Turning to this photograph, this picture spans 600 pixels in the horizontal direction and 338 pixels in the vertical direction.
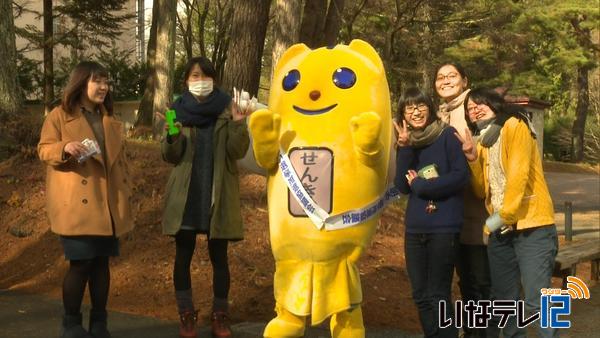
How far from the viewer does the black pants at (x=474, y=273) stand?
5387mm

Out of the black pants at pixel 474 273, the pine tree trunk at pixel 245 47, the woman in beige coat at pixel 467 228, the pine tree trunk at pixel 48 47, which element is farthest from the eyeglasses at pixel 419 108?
the pine tree trunk at pixel 48 47

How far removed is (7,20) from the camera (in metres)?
10.1

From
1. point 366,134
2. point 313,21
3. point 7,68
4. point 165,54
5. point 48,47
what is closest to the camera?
point 366,134

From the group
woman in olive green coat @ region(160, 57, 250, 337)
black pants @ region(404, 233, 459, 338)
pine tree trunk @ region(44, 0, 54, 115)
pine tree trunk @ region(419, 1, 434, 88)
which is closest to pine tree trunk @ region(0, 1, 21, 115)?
woman in olive green coat @ region(160, 57, 250, 337)

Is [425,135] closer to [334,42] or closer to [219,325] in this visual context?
[219,325]

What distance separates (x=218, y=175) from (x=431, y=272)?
1563mm

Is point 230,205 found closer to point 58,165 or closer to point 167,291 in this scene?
point 58,165

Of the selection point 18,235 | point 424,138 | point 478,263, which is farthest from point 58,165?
point 18,235

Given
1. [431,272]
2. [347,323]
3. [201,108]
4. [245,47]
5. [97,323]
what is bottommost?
[97,323]

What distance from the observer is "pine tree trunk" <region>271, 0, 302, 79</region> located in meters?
9.23

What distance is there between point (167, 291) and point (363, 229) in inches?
112

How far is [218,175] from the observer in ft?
17.5

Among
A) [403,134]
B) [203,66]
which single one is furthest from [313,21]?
[403,134]

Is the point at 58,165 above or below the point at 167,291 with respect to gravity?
above
